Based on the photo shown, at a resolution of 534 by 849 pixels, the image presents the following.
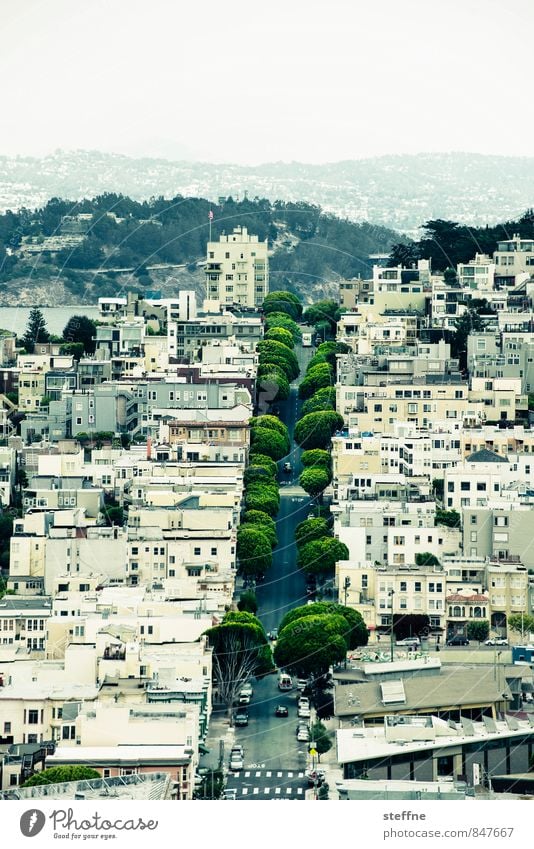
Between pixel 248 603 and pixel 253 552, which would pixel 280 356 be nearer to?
pixel 253 552

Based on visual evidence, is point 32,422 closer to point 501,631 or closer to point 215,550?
point 215,550

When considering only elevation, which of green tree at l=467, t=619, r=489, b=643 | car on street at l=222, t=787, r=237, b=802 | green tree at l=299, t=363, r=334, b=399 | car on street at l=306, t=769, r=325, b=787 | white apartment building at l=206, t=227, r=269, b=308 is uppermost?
white apartment building at l=206, t=227, r=269, b=308

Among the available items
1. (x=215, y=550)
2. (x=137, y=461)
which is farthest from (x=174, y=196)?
(x=215, y=550)

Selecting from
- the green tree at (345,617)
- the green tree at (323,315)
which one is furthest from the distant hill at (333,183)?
the green tree at (345,617)

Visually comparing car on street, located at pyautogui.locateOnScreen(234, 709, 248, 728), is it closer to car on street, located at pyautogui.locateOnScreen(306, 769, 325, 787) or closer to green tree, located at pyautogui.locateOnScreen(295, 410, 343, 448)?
car on street, located at pyautogui.locateOnScreen(306, 769, 325, 787)

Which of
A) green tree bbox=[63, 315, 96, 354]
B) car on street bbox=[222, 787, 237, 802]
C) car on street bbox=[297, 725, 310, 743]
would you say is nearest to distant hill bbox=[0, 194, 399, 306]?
green tree bbox=[63, 315, 96, 354]

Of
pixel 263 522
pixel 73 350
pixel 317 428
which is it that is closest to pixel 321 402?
pixel 317 428
